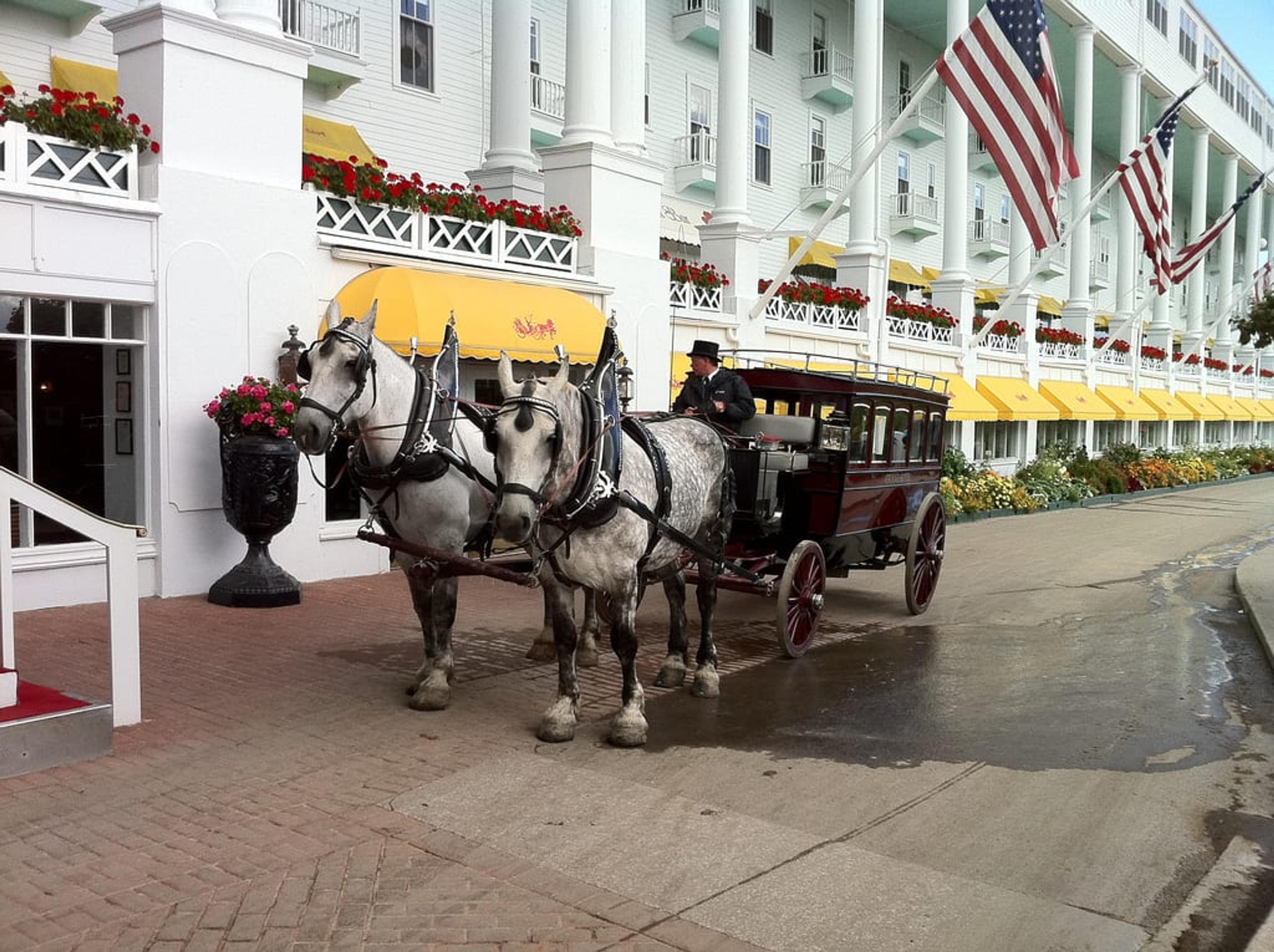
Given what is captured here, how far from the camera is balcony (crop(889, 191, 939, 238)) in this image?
1346 inches

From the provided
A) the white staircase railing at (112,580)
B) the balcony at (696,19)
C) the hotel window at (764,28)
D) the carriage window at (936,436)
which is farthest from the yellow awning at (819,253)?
the white staircase railing at (112,580)

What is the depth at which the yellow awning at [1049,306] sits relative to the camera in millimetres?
42594

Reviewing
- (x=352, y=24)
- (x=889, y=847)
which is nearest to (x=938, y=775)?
(x=889, y=847)

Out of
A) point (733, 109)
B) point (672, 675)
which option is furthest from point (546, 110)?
point (672, 675)

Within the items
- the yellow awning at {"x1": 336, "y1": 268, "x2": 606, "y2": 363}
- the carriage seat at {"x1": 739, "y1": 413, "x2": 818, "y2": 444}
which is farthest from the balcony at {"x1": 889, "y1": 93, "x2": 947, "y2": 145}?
the carriage seat at {"x1": 739, "y1": 413, "x2": 818, "y2": 444}

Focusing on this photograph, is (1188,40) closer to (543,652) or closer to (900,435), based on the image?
(900,435)

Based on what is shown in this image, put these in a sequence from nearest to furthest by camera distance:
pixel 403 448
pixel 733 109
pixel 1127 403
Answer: pixel 403 448 < pixel 733 109 < pixel 1127 403

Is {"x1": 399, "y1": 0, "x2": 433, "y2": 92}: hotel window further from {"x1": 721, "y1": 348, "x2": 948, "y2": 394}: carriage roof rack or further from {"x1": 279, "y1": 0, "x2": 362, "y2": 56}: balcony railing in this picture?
{"x1": 721, "y1": 348, "x2": 948, "y2": 394}: carriage roof rack

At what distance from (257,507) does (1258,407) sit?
53.7 metres

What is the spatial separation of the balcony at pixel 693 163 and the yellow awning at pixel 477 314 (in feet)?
44.1

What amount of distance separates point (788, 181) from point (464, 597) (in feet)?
72.1

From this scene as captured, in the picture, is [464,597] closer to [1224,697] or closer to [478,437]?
[478,437]

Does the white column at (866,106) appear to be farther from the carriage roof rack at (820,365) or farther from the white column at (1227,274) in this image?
the white column at (1227,274)

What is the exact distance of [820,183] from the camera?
3083 cm
